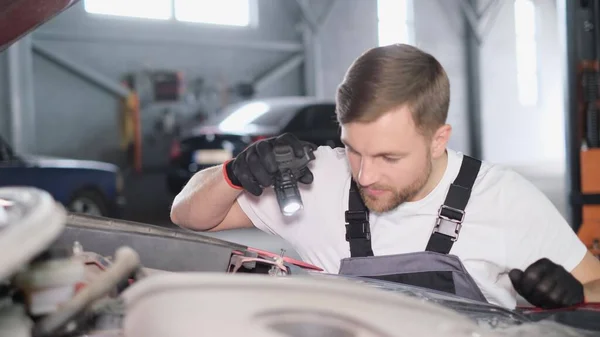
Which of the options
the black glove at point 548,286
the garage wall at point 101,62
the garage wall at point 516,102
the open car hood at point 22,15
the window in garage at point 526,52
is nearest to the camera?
the open car hood at point 22,15

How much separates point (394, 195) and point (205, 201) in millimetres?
515

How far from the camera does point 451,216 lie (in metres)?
1.73

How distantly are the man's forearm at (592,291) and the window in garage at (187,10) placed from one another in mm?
8112

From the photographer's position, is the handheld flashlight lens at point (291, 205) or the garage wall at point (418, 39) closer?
the handheld flashlight lens at point (291, 205)

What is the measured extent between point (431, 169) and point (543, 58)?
13.7 metres

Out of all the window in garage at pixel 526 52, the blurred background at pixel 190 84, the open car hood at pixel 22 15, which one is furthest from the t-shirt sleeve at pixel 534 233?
the window in garage at pixel 526 52

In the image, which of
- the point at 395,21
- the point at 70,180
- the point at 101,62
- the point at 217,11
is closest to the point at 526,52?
the point at 395,21

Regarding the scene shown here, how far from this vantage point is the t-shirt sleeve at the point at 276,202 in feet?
6.49

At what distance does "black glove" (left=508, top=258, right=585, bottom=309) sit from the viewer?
146 centimetres

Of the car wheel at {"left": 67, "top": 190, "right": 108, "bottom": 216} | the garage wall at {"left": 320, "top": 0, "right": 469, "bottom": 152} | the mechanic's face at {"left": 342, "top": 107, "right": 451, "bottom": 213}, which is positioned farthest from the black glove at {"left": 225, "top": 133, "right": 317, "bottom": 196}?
the garage wall at {"left": 320, "top": 0, "right": 469, "bottom": 152}

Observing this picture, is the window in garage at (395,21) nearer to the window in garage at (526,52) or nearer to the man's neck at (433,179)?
the window in garage at (526,52)

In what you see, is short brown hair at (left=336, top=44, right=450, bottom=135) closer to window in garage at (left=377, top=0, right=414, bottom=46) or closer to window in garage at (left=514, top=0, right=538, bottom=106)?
window in garage at (left=377, top=0, right=414, bottom=46)

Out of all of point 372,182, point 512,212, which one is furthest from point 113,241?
point 512,212

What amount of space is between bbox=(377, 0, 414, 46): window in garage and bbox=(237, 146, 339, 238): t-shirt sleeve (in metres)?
10.2
